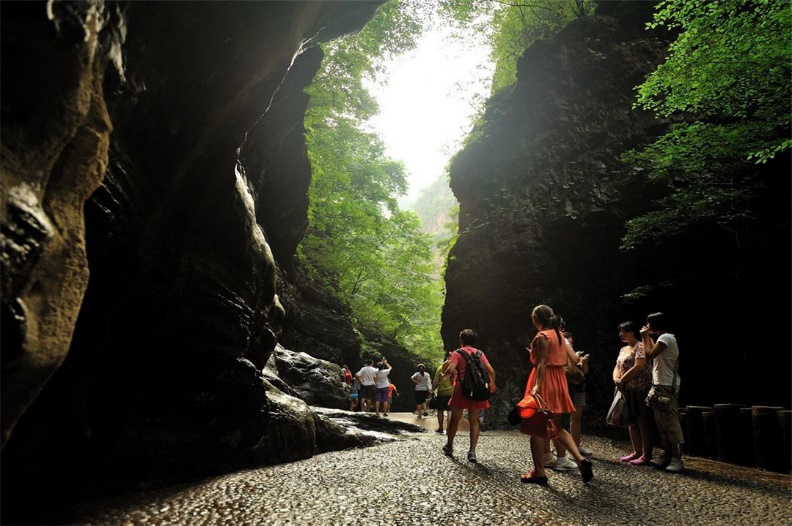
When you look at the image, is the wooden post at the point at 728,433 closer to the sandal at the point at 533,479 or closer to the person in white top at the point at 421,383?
the sandal at the point at 533,479

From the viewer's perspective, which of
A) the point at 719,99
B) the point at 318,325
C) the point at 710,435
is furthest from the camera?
the point at 318,325

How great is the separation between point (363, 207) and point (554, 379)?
20.8 m

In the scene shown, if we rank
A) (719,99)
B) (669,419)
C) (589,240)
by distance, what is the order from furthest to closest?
(589,240)
(719,99)
(669,419)

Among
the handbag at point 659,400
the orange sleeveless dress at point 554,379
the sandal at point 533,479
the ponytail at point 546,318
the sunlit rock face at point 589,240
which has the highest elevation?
the sunlit rock face at point 589,240

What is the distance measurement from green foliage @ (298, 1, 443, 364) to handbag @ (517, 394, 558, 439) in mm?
12156

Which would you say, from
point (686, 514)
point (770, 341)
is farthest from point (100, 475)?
point (770, 341)

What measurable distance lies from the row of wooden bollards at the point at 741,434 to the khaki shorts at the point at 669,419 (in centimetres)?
206

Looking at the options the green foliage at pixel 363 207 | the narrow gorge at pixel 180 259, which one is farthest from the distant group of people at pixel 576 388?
the green foliage at pixel 363 207

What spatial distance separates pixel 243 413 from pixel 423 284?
25480 mm

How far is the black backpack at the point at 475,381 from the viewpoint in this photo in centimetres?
657

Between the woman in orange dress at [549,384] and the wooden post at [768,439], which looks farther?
the wooden post at [768,439]

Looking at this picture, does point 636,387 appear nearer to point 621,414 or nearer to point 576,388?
point 621,414

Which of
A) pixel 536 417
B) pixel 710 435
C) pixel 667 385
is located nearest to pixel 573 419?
pixel 667 385

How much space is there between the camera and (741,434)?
7848 millimetres
